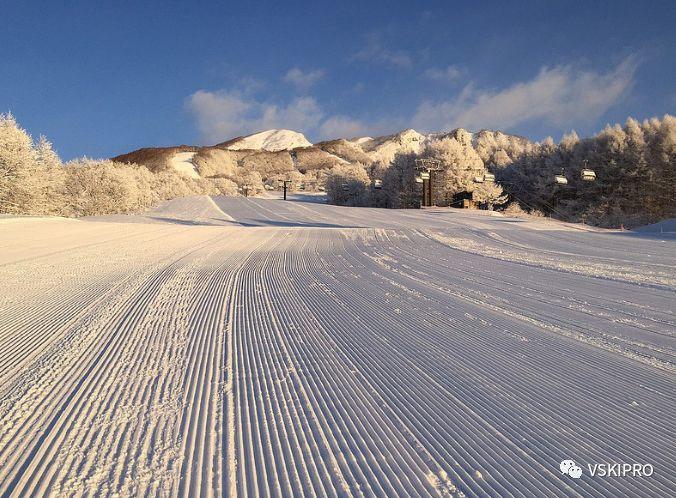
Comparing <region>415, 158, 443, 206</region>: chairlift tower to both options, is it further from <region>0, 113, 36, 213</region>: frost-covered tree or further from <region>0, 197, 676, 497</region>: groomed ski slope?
<region>0, 197, 676, 497</region>: groomed ski slope

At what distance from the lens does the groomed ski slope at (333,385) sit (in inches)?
89.3

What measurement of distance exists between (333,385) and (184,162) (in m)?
146

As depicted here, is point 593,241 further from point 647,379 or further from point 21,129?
point 21,129

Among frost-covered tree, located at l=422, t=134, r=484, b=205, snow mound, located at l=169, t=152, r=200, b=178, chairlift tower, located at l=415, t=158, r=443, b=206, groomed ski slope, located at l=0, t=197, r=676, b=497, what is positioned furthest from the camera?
snow mound, located at l=169, t=152, r=200, b=178

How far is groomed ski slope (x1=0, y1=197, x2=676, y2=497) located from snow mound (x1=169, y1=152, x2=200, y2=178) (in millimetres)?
123746

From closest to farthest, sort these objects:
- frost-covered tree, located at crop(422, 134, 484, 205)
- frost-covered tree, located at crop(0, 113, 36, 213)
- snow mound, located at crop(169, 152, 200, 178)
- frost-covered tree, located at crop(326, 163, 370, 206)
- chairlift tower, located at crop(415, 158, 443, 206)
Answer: frost-covered tree, located at crop(0, 113, 36, 213) < chairlift tower, located at crop(415, 158, 443, 206) < frost-covered tree, located at crop(422, 134, 484, 205) < frost-covered tree, located at crop(326, 163, 370, 206) < snow mound, located at crop(169, 152, 200, 178)

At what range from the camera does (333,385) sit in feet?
11.1

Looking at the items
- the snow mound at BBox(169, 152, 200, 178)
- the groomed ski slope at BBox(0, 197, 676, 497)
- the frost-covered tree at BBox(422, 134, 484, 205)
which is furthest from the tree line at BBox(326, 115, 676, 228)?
the snow mound at BBox(169, 152, 200, 178)

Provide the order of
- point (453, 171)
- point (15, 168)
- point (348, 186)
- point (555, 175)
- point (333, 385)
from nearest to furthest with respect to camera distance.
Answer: point (333, 385)
point (15, 168)
point (555, 175)
point (453, 171)
point (348, 186)

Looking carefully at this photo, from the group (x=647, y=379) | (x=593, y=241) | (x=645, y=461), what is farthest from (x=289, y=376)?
(x=593, y=241)

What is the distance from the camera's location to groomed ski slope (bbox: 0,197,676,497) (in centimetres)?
227

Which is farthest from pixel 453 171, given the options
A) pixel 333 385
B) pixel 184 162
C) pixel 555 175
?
pixel 184 162

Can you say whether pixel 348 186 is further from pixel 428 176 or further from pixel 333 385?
pixel 333 385

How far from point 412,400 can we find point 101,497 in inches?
78.8
